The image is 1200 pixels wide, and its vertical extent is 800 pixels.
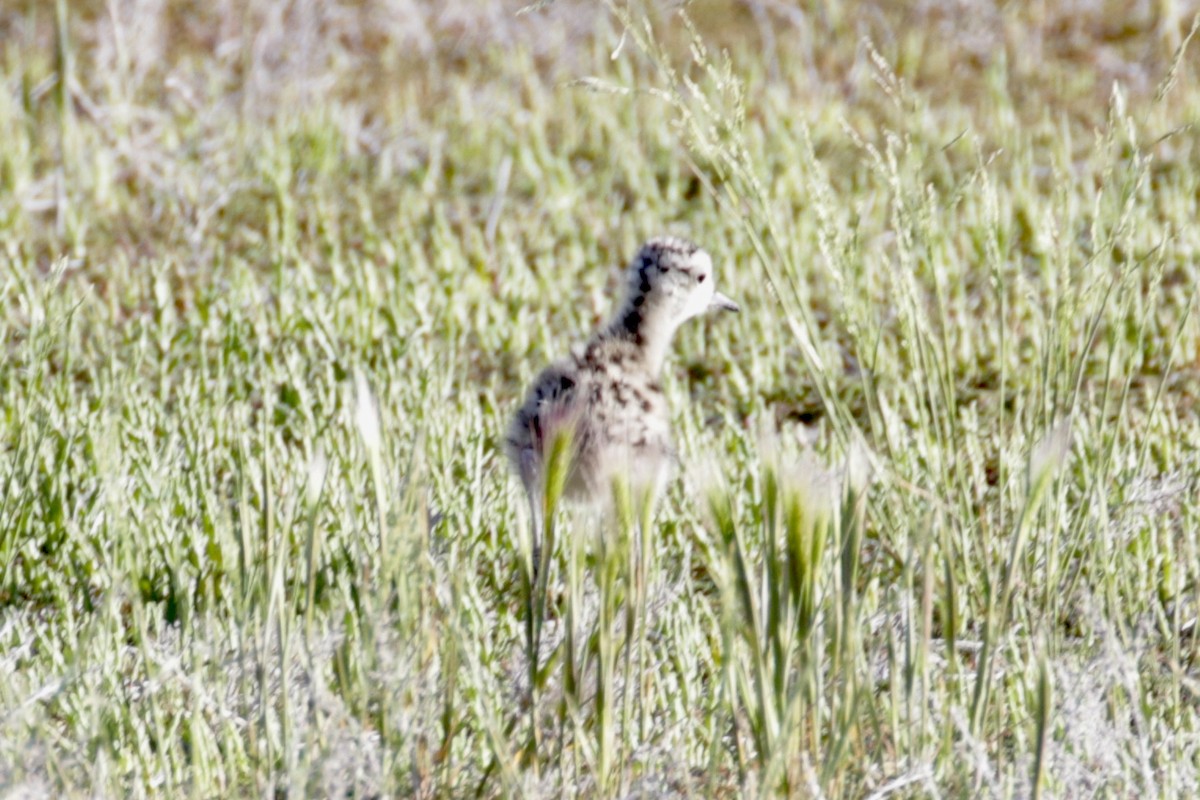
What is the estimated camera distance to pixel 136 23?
8.98 m

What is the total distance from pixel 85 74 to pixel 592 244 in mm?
4036

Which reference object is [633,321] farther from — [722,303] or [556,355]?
[556,355]

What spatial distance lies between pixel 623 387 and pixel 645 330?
38 centimetres

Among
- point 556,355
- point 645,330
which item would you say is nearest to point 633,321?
point 645,330

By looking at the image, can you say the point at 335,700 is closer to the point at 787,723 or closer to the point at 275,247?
the point at 787,723

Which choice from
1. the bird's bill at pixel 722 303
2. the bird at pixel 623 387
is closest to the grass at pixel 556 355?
the bird at pixel 623 387

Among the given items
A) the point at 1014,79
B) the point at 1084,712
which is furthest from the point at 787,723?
the point at 1014,79

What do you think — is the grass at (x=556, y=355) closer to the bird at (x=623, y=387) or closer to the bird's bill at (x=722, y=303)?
the bird at (x=623, y=387)

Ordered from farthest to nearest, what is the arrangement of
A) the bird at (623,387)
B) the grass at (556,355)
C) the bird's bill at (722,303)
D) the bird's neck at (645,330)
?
the bird's bill at (722,303) → the bird's neck at (645,330) → the bird at (623,387) → the grass at (556,355)

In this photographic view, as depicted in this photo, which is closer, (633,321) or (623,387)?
(623,387)

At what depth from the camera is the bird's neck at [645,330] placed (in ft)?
15.6

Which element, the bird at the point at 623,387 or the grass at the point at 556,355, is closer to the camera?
the grass at the point at 556,355

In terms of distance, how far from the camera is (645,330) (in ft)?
15.7

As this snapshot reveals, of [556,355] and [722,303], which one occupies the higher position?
[722,303]
